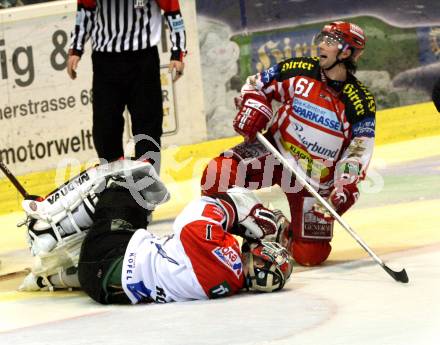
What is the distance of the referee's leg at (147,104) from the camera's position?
6.98 metres

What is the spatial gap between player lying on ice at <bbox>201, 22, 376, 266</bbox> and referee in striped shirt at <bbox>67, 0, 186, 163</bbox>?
120cm

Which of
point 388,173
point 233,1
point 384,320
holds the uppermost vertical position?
point 233,1

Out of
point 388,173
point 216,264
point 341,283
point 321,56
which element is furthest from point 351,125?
point 388,173

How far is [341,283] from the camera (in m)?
4.99

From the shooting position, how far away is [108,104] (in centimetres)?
704

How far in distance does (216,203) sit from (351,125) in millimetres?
1179

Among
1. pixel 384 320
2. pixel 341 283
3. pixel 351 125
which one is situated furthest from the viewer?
pixel 351 125

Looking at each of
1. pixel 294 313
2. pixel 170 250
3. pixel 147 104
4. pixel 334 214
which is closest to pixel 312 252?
pixel 334 214

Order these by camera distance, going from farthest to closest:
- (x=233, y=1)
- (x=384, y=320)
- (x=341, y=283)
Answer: (x=233, y=1) → (x=341, y=283) → (x=384, y=320)

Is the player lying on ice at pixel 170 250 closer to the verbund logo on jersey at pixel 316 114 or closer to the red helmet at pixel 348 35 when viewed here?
the verbund logo on jersey at pixel 316 114

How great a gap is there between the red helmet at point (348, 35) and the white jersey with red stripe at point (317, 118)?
0.16 m

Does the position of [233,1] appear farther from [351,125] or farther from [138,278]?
[138,278]

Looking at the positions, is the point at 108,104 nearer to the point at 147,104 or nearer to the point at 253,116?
the point at 147,104

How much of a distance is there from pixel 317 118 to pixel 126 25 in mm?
1735
